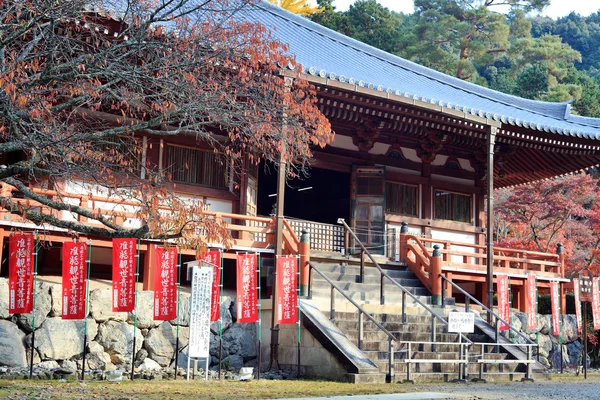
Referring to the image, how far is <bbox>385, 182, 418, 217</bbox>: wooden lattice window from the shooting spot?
760 inches

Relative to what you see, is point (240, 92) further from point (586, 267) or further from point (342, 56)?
point (586, 267)

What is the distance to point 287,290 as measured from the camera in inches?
522

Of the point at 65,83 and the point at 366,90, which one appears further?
the point at 366,90

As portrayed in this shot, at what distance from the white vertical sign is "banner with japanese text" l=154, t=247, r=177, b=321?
86 cm

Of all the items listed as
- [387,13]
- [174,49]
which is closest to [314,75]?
[174,49]

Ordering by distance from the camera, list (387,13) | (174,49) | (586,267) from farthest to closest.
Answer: (387,13), (586,267), (174,49)

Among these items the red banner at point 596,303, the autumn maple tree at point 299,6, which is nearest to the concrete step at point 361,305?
the red banner at point 596,303

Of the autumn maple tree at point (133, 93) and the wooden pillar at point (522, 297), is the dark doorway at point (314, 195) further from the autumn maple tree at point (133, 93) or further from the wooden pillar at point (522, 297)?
the autumn maple tree at point (133, 93)

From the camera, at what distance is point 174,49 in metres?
8.90

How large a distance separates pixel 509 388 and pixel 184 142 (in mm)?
8373

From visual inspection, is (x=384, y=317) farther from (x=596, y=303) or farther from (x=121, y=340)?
(x=596, y=303)

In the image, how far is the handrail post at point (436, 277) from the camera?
16125 mm

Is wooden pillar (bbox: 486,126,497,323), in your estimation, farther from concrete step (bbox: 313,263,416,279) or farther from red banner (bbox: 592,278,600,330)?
red banner (bbox: 592,278,600,330)

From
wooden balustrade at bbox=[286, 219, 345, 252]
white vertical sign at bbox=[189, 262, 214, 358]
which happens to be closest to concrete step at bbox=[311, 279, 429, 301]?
wooden balustrade at bbox=[286, 219, 345, 252]
